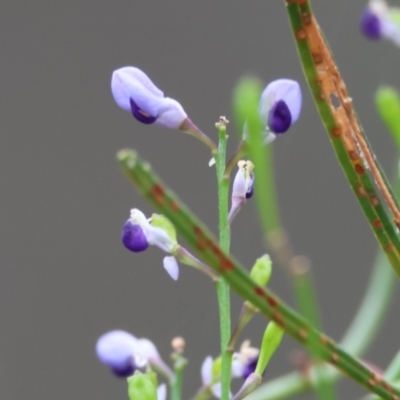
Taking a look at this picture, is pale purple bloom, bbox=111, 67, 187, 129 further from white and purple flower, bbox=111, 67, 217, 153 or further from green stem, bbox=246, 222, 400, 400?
green stem, bbox=246, 222, 400, 400

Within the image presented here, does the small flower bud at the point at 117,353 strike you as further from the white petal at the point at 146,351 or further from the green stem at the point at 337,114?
the green stem at the point at 337,114

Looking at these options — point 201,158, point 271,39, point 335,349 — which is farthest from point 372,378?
point 271,39

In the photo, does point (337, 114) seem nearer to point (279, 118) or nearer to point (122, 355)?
point (279, 118)

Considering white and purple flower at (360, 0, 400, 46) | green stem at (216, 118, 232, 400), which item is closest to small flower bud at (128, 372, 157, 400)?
green stem at (216, 118, 232, 400)

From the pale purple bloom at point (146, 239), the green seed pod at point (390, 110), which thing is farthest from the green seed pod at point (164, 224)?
the green seed pod at point (390, 110)

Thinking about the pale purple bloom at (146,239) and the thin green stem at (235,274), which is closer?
the thin green stem at (235,274)

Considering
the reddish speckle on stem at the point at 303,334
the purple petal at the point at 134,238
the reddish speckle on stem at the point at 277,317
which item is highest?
the purple petal at the point at 134,238

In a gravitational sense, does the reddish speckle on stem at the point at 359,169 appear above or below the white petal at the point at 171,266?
below
